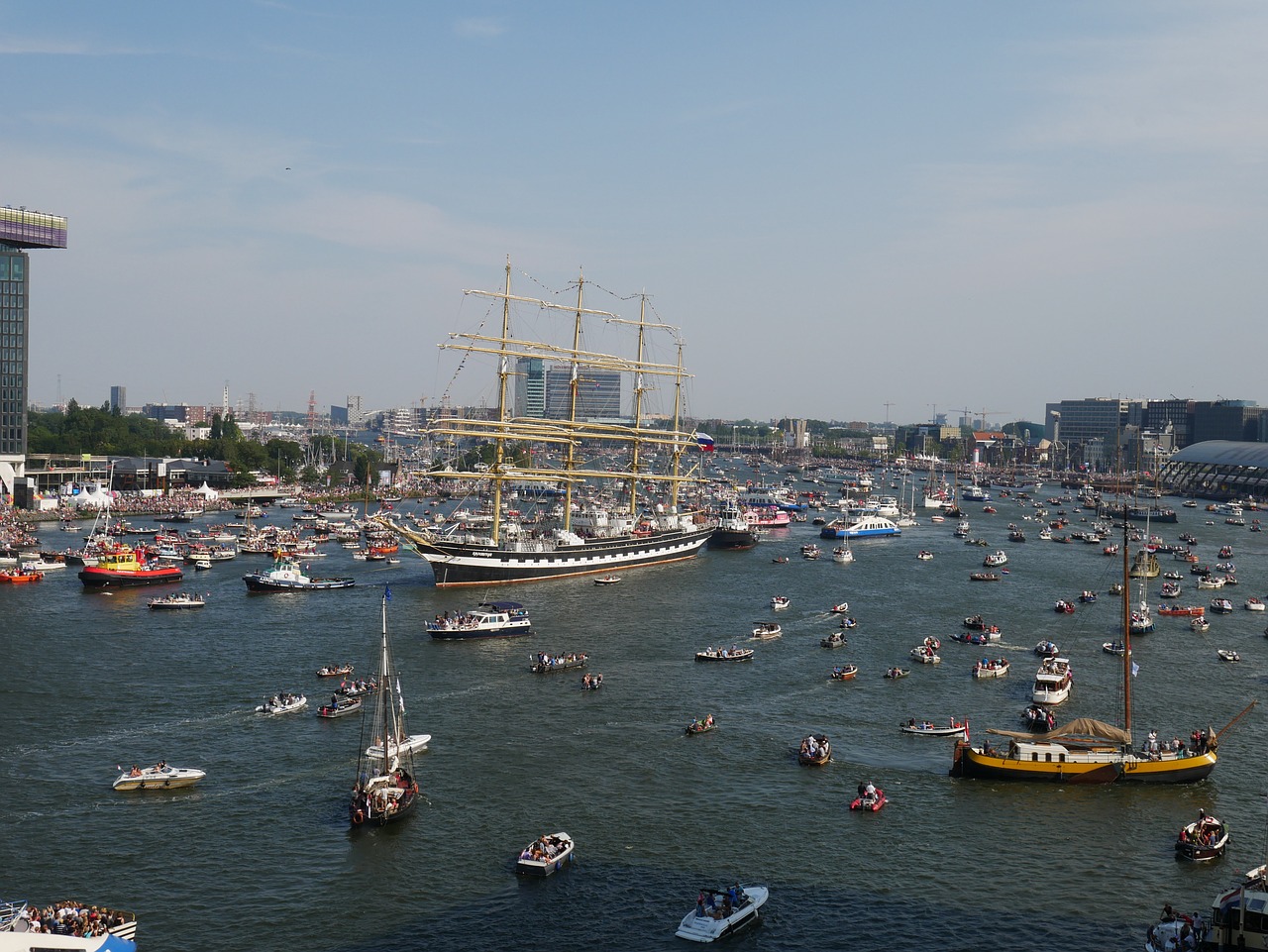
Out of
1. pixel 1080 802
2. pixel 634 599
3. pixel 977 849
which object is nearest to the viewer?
pixel 977 849

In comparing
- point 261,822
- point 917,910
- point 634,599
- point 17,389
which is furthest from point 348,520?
point 917,910

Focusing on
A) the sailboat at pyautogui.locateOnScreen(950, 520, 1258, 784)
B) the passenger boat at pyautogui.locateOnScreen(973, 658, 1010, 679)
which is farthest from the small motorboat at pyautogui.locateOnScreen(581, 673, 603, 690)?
the passenger boat at pyautogui.locateOnScreen(973, 658, 1010, 679)

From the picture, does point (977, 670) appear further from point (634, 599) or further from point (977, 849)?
point (634, 599)

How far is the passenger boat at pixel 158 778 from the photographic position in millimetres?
41500

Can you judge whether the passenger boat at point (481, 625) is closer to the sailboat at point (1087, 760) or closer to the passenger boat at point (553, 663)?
the passenger boat at point (553, 663)

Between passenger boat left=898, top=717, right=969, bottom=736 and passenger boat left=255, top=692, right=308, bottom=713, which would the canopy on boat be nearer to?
passenger boat left=898, top=717, right=969, bottom=736

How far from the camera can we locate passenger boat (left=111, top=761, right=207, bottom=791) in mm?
41500

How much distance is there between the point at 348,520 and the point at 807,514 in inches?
2817

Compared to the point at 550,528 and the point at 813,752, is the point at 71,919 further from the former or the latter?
the point at 550,528

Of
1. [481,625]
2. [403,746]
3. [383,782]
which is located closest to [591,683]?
[481,625]

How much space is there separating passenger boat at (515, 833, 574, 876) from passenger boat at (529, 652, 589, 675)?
24539 millimetres

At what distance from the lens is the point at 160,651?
63.9 m

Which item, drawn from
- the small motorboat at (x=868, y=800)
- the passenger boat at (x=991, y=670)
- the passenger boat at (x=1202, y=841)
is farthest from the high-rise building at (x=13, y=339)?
the passenger boat at (x=1202, y=841)

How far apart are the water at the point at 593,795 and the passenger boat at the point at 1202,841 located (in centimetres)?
44
